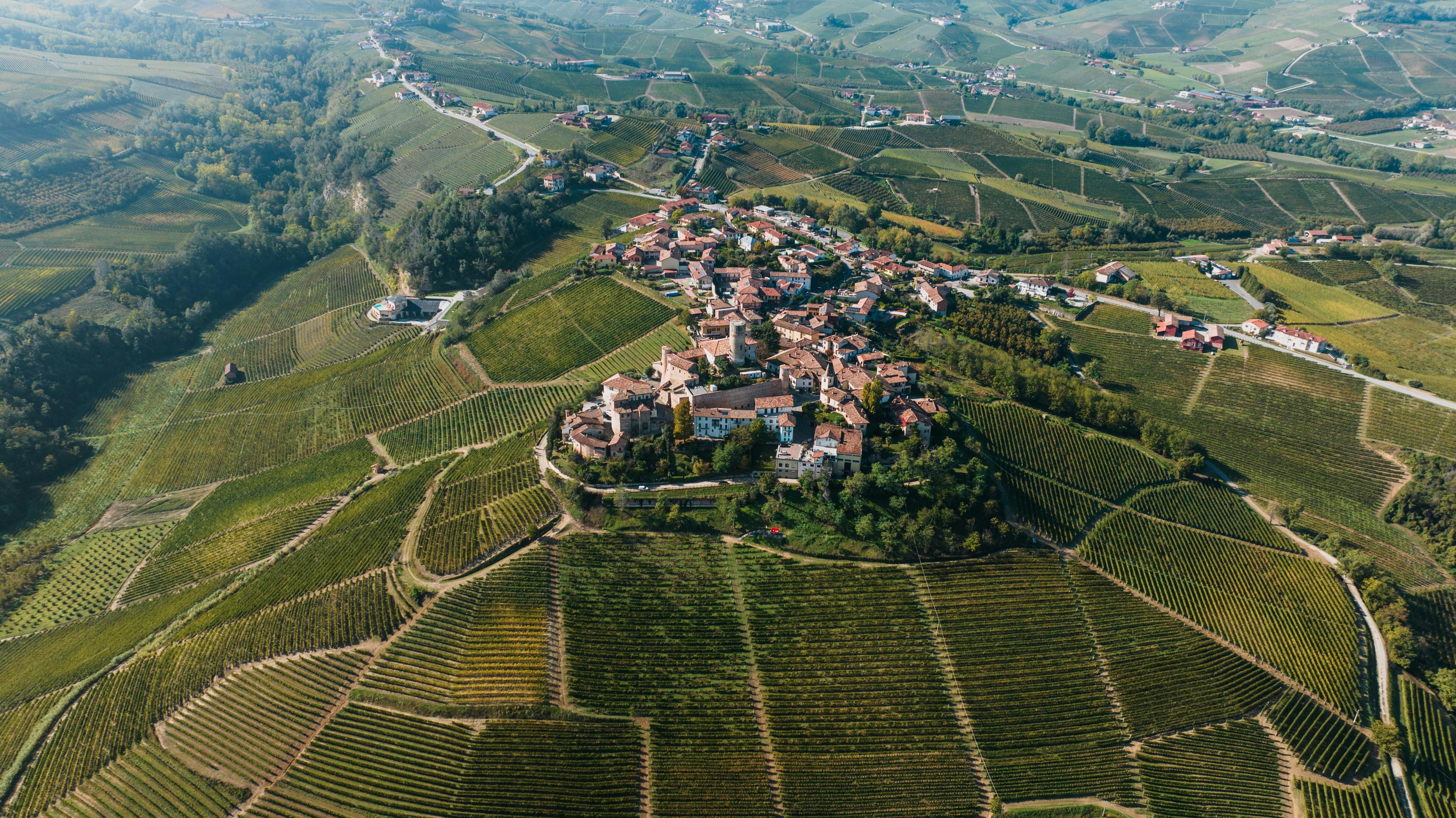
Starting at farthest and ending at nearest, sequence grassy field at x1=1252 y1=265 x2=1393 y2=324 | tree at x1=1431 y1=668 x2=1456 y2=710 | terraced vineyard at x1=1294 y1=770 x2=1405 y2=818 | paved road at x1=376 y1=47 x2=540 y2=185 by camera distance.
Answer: paved road at x1=376 y1=47 x2=540 y2=185 → grassy field at x1=1252 y1=265 x2=1393 y2=324 → tree at x1=1431 y1=668 x2=1456 y2=710 → terraced vineyard at x1=1294 y1=770 x2=1405 y2=818

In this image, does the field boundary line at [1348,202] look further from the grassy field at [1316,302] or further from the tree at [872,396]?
the tree at [872,396]

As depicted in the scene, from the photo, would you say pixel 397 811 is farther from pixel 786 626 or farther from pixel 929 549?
pixel 929 549

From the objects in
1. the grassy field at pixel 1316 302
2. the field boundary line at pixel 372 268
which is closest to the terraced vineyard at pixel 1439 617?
the grassy field at pixel 1316 302

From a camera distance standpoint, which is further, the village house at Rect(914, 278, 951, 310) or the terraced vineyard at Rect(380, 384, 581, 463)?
the village house at Rect(914, 278, 951, 310)

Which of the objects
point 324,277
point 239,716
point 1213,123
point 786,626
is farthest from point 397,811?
point 1213,123

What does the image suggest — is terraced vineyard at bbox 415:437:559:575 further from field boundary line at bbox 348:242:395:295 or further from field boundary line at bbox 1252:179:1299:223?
field boundary line at bbox 1252:179:1299:223

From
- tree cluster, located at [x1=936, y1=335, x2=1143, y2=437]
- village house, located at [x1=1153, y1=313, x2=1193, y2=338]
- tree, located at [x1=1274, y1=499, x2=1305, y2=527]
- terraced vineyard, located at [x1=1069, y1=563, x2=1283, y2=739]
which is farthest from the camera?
village house, located at [x1=1153, y1=313, x2=1193, y2=338]

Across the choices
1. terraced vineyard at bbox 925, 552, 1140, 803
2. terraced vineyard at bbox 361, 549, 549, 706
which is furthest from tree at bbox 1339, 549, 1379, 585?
terraced vineyard at bbox 361, 549, 549, 706

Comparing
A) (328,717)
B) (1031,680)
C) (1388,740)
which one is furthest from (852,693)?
(1388,740)
